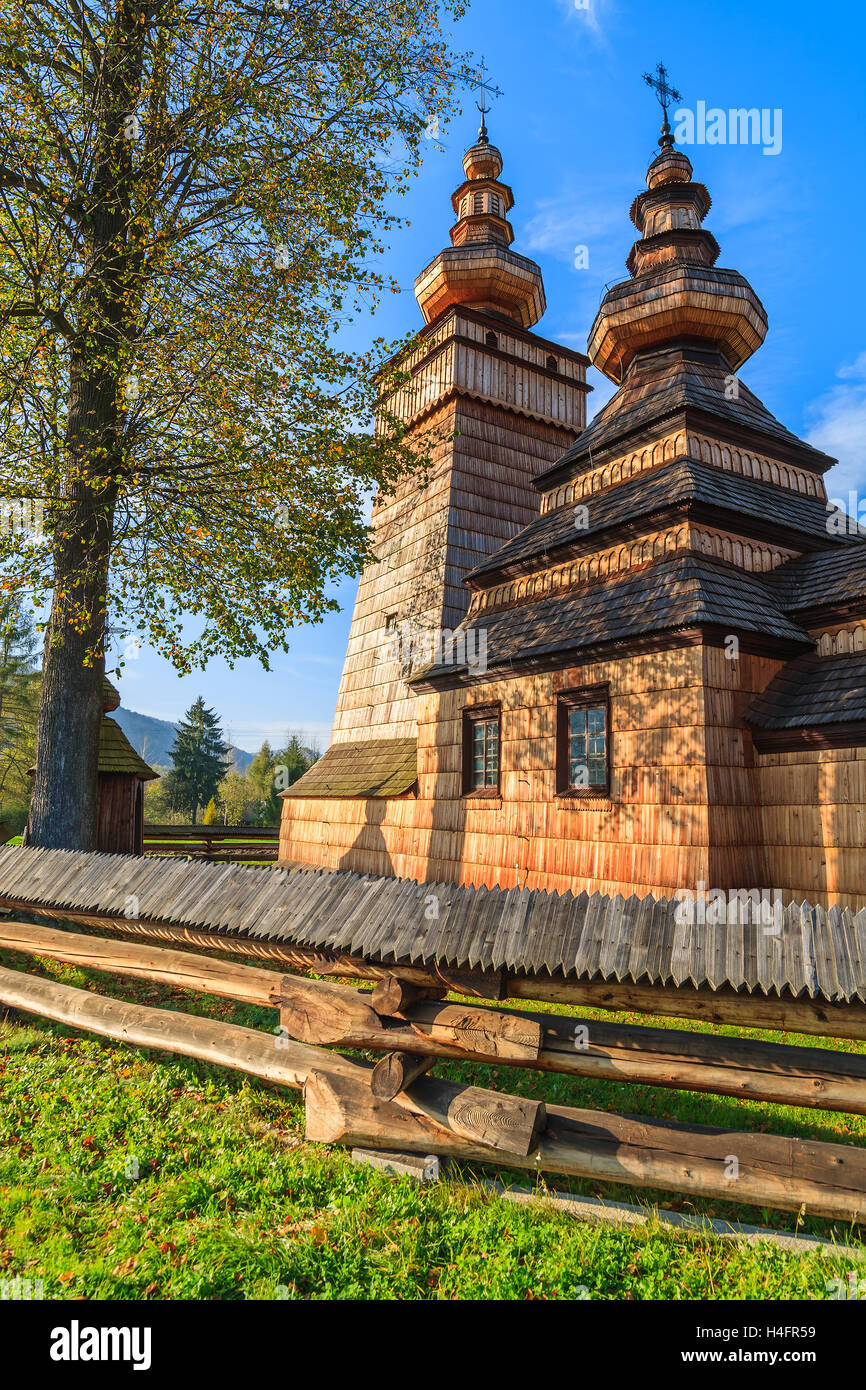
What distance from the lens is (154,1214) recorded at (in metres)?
4.04

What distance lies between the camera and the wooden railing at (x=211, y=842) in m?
23.4

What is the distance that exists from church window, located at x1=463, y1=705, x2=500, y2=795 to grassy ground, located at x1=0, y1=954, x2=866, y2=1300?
7.11 meters

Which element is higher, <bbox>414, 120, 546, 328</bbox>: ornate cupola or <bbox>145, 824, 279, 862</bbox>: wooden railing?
<bbox>414, 120, 546, 328</bbox>: ornate cupola

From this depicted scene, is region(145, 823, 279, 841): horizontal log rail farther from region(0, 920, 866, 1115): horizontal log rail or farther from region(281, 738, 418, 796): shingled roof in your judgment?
region(0, 920, 866, 1115): horizontal log rail

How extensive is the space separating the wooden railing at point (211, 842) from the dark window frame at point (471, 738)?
12.1m

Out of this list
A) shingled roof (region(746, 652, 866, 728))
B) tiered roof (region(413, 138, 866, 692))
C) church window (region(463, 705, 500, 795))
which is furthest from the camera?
church window (region(463, 705, 500, 795))

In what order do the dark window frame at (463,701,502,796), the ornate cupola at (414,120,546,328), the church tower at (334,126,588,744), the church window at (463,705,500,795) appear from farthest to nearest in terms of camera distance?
the ornate cupola at (414,120,546,328)
the church tower at (334,126,588,744)
the church window at (463,705,500,795)
the dark window frame at (463,701,502,796)

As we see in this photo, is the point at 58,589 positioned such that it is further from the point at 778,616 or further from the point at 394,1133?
the point at 778,616

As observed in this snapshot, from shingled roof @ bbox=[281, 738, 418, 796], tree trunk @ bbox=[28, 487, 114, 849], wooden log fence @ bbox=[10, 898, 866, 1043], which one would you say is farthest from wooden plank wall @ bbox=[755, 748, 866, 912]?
tree trunk @ bbox=[28, 487, 114, 849]

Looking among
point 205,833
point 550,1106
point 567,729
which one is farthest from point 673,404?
point 205,833

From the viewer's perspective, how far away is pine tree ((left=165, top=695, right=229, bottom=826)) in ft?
210

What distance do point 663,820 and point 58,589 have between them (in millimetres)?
8833

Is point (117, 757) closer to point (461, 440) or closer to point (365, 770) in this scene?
point (365, 770)

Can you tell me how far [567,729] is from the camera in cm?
1130
